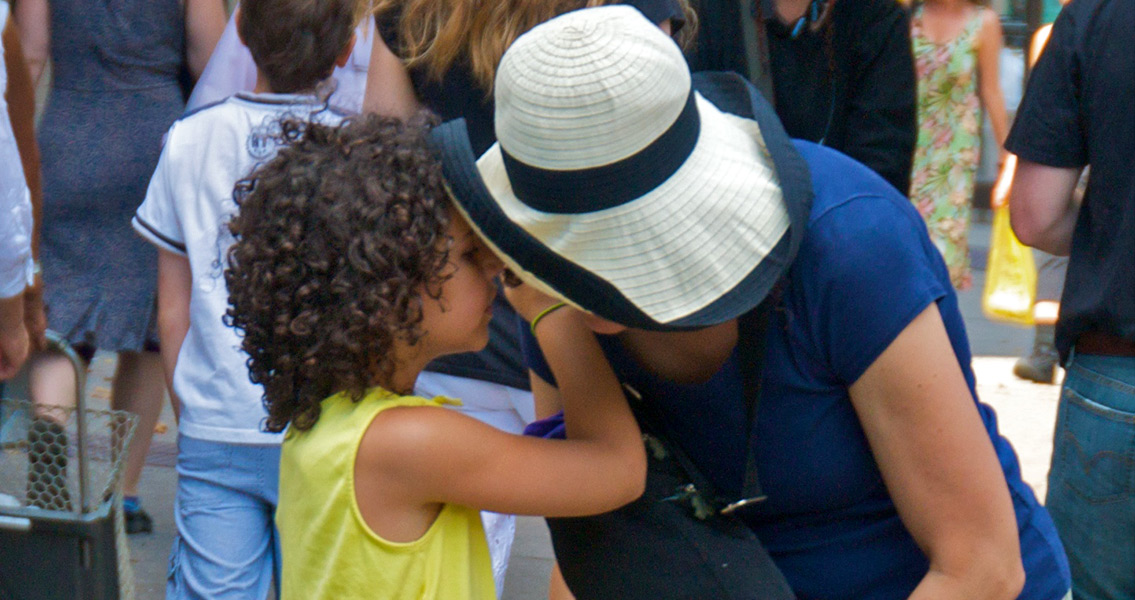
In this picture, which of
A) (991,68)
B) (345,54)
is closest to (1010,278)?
(991,68)

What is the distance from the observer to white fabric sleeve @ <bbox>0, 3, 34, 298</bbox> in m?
2.44

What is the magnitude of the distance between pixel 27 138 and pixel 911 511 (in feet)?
7.21

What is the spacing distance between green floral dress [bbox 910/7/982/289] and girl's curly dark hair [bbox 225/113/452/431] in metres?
3.91

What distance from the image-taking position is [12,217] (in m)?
2.49

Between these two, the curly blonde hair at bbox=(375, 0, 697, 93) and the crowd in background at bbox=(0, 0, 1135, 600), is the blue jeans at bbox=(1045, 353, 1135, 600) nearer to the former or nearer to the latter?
the crowd in background at bbox=(0, 0, 1135, 600)

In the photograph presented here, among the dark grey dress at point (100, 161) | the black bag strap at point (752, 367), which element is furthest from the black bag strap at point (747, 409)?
the dark grey dress at point (100, 161)

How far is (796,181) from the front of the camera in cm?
136

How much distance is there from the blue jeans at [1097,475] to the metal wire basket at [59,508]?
1.76m

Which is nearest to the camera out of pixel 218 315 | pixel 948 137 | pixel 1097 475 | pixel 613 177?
pixel 613 177

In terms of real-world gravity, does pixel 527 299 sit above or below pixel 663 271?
below

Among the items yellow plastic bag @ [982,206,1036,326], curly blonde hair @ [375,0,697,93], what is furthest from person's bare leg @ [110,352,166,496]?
yellow plastic bag @ [982,206,1036,326]

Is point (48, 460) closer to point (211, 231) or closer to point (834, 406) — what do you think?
point (211, 231)

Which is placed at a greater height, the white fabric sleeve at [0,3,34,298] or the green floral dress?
the white fabric sleeve at [0,3,34,298]

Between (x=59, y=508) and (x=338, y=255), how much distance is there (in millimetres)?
908
